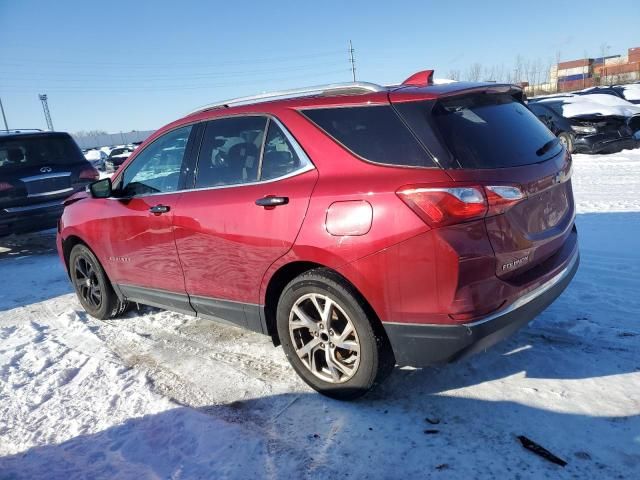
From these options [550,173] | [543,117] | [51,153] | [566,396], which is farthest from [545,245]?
[543,117]

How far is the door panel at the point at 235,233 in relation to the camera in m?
2.92

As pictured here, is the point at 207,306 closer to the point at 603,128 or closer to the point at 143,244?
the point at 143,244

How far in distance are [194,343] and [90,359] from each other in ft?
2.65

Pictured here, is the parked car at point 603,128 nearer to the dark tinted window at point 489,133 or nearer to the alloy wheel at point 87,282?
the dark tinted window at point 489,133

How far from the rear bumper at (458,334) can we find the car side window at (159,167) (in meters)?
2.11

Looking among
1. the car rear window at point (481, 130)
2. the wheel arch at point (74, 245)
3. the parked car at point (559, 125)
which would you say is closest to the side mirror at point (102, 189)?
the wheel arch at point (74, 245)

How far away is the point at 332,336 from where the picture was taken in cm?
293

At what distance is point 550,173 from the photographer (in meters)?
2.81

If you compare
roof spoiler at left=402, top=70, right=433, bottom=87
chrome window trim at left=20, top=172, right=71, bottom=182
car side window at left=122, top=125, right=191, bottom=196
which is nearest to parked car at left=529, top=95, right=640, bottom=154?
roof spoiler at left=402, top=70, right=433, bottom=87

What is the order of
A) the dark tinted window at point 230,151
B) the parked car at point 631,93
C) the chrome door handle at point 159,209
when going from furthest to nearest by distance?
the parked car at point 631,93
the chrome door handle at point 159,209
the dark tinted window at point 230,151

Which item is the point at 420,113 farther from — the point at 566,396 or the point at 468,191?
the point at 566,396

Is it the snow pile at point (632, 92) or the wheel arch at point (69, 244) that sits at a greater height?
the snow pile at point (632, 92)

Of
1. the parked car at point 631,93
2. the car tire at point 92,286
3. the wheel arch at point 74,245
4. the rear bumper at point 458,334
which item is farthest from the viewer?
the parked car at point 631,93

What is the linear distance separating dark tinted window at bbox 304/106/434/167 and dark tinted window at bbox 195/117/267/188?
52 centimetres
